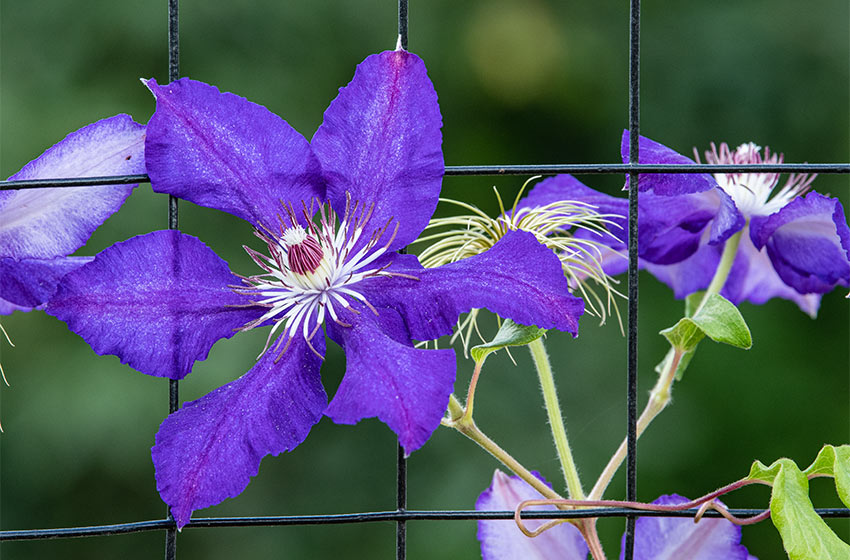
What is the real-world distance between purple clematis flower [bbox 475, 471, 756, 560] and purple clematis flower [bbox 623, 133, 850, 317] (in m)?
0.16

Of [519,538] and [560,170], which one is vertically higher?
[560,170]

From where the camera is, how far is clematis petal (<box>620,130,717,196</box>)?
63 centimetres

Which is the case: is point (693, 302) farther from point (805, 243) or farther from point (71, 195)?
point (71, 195)

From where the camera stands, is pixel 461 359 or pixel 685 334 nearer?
pixel 685 334

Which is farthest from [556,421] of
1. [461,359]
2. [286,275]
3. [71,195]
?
[461,359]

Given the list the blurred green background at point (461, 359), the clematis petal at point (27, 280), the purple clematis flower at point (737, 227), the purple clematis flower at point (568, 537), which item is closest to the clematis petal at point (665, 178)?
the purple clematis flower at point (737, 227)

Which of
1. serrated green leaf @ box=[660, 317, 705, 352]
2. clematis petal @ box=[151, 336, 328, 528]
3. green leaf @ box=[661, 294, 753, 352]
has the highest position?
green leaf @ box=[661, 294, 753, 352]

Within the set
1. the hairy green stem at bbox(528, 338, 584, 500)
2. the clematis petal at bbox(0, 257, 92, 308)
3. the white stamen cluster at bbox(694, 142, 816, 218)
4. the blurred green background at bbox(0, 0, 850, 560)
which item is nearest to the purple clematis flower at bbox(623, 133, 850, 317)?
the white stamen cluster at bbox(694, 142, 816, 218)

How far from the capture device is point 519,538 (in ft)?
2.24

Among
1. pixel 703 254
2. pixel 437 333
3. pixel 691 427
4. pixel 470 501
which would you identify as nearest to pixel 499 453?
pixel 437 333

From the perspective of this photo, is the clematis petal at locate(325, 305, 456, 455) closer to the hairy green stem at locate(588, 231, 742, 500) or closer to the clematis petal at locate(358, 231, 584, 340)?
the clematis petal at locate(358, 231, 584, 340)

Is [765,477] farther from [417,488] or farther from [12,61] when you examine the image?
[12,61]

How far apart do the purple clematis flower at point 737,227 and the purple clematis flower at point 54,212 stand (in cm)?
30

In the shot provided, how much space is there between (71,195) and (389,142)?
0.63ft
